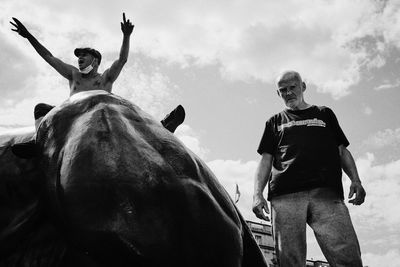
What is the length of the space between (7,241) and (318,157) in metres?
2.65

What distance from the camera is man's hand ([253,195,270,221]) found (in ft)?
12.9

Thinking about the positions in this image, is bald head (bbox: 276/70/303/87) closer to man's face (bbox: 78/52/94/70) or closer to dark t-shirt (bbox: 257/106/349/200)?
dark t-shirt (bbox: 257/106/349/200)

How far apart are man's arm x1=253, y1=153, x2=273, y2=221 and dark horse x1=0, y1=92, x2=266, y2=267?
65.8 inches

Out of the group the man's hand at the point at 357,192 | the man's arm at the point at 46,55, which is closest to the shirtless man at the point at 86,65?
the man's arm at the point at 46,55

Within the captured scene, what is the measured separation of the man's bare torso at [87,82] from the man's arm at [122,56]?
6.5 inches

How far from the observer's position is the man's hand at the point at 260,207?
3.94 metres

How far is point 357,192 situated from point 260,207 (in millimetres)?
884

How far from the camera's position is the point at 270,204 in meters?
4.03

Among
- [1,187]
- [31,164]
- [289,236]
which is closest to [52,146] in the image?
[31,164]

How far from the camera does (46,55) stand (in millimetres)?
5715

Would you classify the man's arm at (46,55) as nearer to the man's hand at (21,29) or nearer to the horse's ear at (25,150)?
the man's hand at (21,29)

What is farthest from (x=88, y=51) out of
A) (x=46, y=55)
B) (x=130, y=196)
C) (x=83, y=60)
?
(x=130, y=196)

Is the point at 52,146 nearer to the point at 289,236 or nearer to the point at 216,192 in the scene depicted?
the point at 216,192

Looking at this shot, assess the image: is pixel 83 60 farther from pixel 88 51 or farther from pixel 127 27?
pixel 127 27
